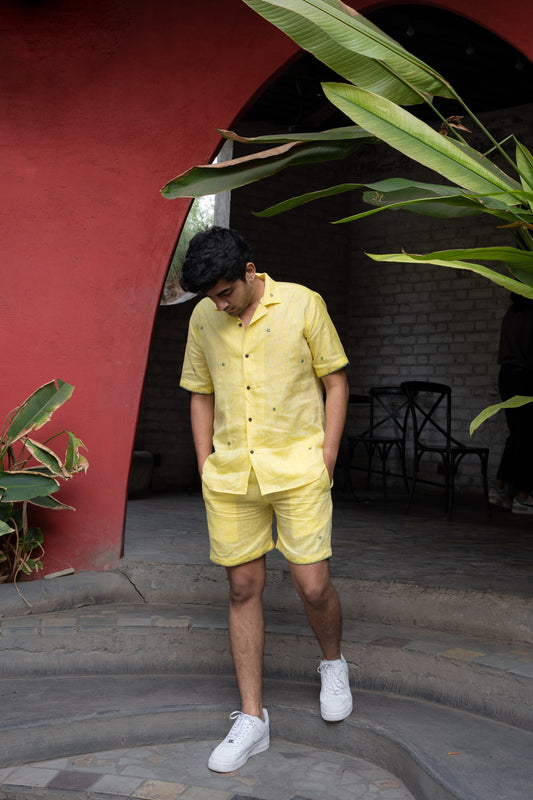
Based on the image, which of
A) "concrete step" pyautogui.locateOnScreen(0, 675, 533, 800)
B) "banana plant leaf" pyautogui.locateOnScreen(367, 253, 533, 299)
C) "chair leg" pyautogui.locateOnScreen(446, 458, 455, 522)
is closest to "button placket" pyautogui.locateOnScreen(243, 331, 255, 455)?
"banana plant leaf" pyautogui.locateOnScreen(367, 253, 533, 299)

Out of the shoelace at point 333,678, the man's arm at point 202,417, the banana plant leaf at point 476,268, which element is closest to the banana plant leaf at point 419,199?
the banana plant leaf at point 476,268

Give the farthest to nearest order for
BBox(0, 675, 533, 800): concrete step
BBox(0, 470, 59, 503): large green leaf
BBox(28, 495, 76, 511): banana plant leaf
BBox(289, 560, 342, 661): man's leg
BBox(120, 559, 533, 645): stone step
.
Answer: BBox(28, 495, 76, 511): banana plant leaf
BBox(0, 470, 59, 503): large green leaf
BBox(120, 559, 533, 645): stone step
BBox(289, 560, 342, 661): man's leg
BBox(0, 675, 533, 800): concrete step

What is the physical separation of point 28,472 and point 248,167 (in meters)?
1.87

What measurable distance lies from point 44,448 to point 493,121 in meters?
5.70

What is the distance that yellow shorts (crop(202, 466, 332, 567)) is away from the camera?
2.42 metres

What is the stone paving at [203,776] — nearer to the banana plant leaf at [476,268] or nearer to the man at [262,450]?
the man at [262,450]

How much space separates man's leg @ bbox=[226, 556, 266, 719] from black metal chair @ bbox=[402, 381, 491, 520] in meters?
2.87

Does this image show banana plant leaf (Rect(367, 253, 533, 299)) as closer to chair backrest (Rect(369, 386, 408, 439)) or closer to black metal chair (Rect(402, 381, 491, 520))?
black metal chair (Rect(402, 381, 491, 520))

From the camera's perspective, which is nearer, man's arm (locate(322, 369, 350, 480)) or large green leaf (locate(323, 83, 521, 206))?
large green leaf (locate(323, 83, 521, 206))

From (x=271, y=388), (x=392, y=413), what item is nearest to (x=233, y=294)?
(x=271, y=388)

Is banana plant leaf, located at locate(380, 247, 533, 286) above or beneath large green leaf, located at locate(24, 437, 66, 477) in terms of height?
above

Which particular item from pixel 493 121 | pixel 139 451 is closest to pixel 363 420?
pixel 139 451

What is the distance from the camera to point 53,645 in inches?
128

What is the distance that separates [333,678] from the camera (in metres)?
2.57
